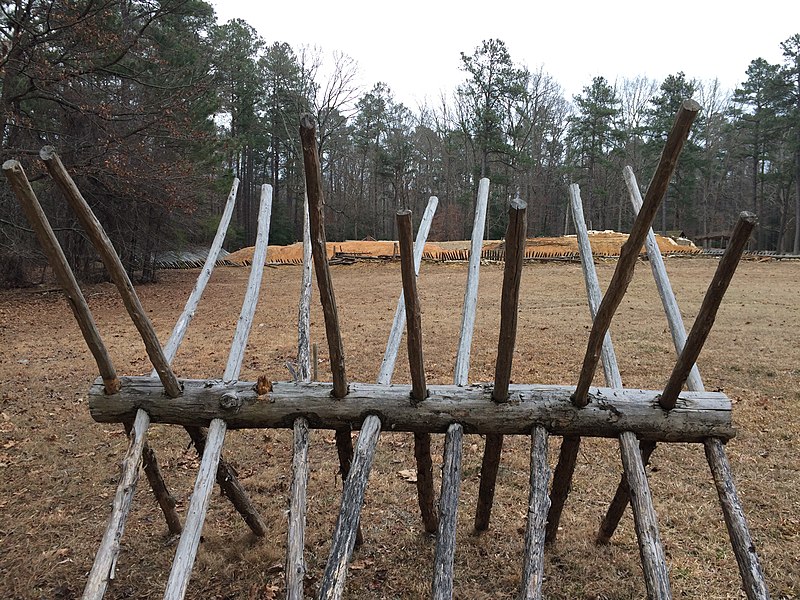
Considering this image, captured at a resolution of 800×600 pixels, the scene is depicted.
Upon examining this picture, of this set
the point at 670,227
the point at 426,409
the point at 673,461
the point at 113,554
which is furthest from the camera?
the point at 670,227

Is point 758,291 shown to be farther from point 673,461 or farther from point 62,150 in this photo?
point 62,150

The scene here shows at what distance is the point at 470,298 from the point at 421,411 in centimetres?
82

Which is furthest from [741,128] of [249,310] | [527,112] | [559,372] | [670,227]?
[249,310]

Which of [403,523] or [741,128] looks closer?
[403,523]

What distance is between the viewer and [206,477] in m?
2.04

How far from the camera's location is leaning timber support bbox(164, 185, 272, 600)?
1718 mm

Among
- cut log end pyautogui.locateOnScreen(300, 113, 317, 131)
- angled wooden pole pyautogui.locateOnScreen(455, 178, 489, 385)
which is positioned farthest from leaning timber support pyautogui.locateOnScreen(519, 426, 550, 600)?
cut log end pyautogui.locateOnScreen(300, 113, 317, 131)

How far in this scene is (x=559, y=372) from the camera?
642cm

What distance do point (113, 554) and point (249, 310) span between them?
1.27 metres

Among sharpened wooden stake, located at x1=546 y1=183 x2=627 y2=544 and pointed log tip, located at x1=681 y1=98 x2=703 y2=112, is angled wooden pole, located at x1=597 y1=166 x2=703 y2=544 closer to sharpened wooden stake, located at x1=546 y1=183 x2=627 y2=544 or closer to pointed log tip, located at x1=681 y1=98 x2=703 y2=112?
sharpened wooden stake, located at x1=546 y1=183 x2=627 y2=544

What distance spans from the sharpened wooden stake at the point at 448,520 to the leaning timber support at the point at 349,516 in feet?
1.00

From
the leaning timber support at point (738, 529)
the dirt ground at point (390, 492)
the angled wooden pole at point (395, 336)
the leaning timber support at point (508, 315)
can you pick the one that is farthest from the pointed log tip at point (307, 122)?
the dirt ground at point (390, 492)

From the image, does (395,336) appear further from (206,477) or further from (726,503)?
(726,503)

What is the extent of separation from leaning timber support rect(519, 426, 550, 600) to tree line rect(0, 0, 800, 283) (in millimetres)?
10925
